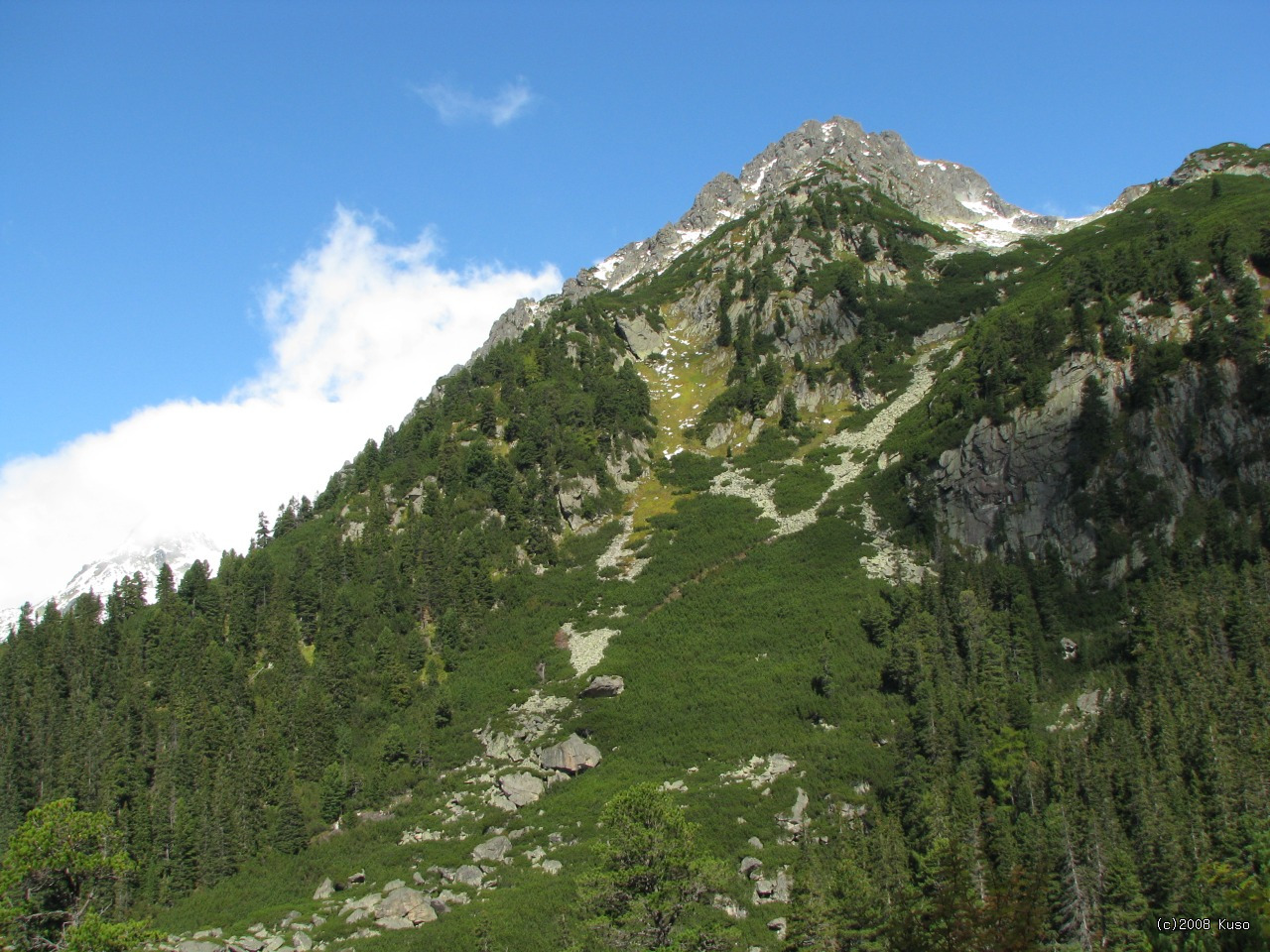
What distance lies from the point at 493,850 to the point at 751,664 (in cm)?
3151

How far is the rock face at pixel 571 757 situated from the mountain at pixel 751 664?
0.29m

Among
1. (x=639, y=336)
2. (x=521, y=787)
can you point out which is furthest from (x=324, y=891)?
(x=639, y=336)

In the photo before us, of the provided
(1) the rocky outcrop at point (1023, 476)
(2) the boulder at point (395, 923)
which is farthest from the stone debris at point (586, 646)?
(1) the rocky outcrop at point (1023, 476)

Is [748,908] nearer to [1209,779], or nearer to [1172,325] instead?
[1209,779]

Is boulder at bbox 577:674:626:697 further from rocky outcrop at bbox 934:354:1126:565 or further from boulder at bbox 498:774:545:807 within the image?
rocky outcrop at bbox 934:354:1126:565

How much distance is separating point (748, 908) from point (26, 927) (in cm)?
4222

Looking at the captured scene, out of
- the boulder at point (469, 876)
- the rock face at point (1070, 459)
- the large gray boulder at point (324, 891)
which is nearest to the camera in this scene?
the boulder at point (469, 876)

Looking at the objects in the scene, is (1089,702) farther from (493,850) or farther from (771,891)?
(493,850)

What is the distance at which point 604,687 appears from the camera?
86.8m

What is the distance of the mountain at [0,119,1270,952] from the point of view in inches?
2185

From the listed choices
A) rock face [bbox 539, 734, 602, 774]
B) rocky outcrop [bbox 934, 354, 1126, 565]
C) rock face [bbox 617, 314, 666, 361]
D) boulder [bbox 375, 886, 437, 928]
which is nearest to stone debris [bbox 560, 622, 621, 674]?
rock face [bbox 539, 734, 602, 774]

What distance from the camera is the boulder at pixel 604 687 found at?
86.7m

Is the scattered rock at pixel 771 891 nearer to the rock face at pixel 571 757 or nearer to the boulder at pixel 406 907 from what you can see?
the boulder at pixel 406 907

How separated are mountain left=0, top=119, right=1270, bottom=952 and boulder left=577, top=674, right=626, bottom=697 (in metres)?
0.28
